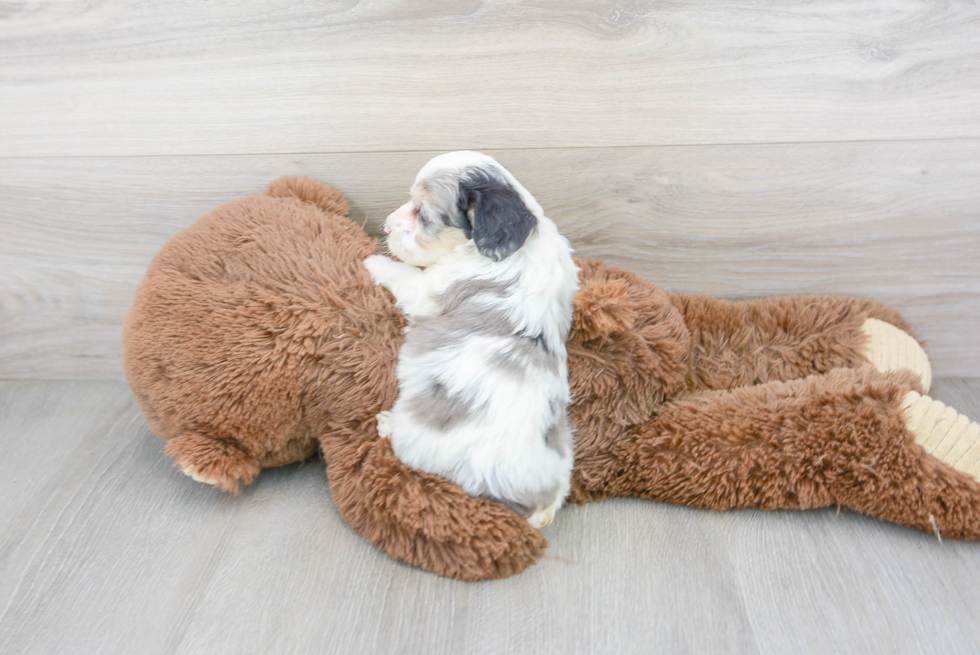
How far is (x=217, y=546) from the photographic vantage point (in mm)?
1314

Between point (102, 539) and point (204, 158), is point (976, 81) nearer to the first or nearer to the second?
point (204, 158)

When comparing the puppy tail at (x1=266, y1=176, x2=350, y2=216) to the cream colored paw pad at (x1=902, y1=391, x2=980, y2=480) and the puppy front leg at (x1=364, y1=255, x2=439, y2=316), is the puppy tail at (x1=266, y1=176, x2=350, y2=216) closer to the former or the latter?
the puppy front leg at (x1=364, y1=255, x2=439, y2=316)

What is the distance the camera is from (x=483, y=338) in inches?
48.3

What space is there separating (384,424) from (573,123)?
75cm

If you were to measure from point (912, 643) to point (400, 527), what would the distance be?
0.84m

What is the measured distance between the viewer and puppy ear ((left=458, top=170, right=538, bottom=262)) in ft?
3.95

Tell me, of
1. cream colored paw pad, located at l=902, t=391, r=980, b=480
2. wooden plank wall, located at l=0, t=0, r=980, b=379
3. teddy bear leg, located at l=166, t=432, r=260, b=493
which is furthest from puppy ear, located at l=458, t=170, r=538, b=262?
cream colored paw pad, located at l=902, t=391, r=980, b=480

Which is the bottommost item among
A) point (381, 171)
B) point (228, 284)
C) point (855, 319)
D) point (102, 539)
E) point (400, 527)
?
point (102, 539)

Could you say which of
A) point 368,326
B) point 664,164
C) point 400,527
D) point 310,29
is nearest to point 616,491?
point 400,527

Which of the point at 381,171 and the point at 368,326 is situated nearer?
the point at 368,326

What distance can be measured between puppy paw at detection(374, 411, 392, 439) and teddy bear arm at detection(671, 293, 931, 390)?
0.65m

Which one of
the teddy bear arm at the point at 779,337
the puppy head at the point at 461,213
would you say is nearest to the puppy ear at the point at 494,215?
the puppy head at the point at 461,213

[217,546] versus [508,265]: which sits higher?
[508,265]

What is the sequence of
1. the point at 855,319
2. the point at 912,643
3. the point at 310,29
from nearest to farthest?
the point at 912,643, the point at 310,29, the point at 855,319
